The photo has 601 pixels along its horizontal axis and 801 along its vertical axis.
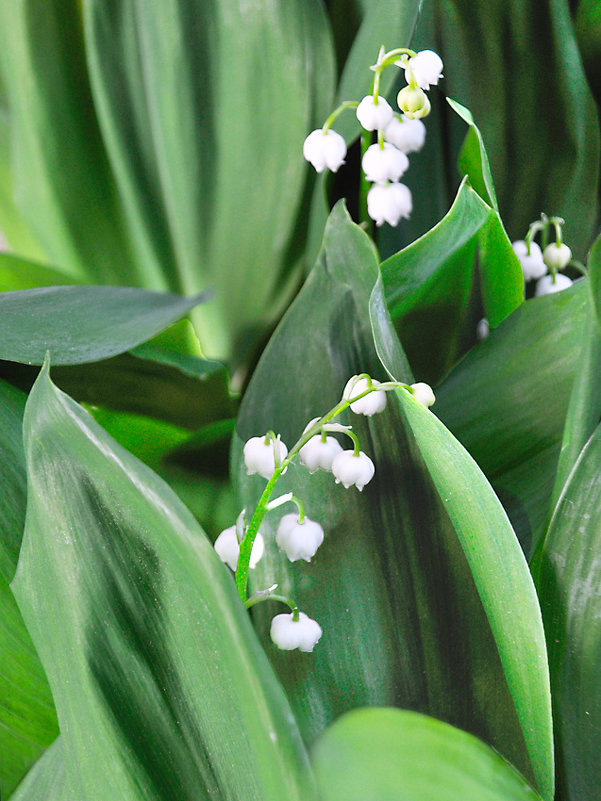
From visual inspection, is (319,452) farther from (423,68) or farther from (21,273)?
(21,273)

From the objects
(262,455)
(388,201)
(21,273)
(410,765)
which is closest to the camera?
(410,765)

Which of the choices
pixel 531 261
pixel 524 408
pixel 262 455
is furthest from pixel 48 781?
pixel 531 261

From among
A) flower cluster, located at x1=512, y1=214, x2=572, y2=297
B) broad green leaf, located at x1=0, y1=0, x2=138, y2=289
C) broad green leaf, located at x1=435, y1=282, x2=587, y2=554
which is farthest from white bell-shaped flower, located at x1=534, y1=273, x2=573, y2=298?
broad green leaf, located at x1=0, y1=0, x2=138, y2=289

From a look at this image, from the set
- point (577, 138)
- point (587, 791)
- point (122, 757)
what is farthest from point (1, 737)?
point (577, 138)

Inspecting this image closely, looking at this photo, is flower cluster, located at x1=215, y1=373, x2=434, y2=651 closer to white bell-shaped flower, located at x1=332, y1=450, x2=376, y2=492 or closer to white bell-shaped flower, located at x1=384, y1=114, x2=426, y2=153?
white bell-shaped flower, located at x1=332, y1=450, x2=376, y2=492

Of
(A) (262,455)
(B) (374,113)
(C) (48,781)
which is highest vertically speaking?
(B) (374,113)

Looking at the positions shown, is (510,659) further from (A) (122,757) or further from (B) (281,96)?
(B) (281,96)

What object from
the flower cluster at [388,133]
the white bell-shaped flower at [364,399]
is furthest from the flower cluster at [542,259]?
the white bell-shaped flower at [364,399]
